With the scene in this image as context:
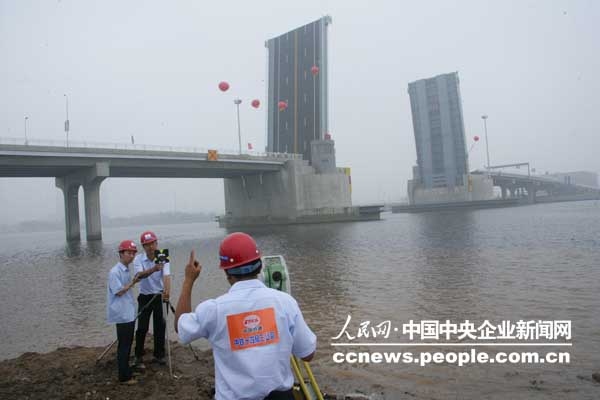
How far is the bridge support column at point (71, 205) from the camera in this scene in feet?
143

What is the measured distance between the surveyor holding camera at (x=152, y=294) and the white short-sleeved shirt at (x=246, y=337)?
130 inches

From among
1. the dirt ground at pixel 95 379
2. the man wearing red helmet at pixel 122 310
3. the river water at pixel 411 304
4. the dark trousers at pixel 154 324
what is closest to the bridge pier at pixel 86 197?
the river water at pixel 411 304

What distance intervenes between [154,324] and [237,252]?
12.6 feet

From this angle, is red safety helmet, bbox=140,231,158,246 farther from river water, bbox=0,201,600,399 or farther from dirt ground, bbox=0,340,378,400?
river water, bbox=0,201,600,399

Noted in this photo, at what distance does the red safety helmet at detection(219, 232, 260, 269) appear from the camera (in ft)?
7.43

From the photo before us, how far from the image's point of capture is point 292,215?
53844mm

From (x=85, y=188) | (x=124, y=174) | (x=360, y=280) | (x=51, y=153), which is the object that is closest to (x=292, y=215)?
(x=124, y=174)

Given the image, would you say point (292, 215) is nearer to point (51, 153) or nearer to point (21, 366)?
point (51, 153)

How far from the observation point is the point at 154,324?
560 cm

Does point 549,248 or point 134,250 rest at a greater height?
point 134,250

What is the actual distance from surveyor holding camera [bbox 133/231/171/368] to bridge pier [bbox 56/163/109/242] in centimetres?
3389

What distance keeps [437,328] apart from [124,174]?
42305mm

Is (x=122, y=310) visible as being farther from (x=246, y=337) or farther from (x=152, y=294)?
(x=246, y=337)

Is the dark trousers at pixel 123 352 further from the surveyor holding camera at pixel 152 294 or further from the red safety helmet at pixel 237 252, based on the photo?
the red safety helmet at pixel 237 252
